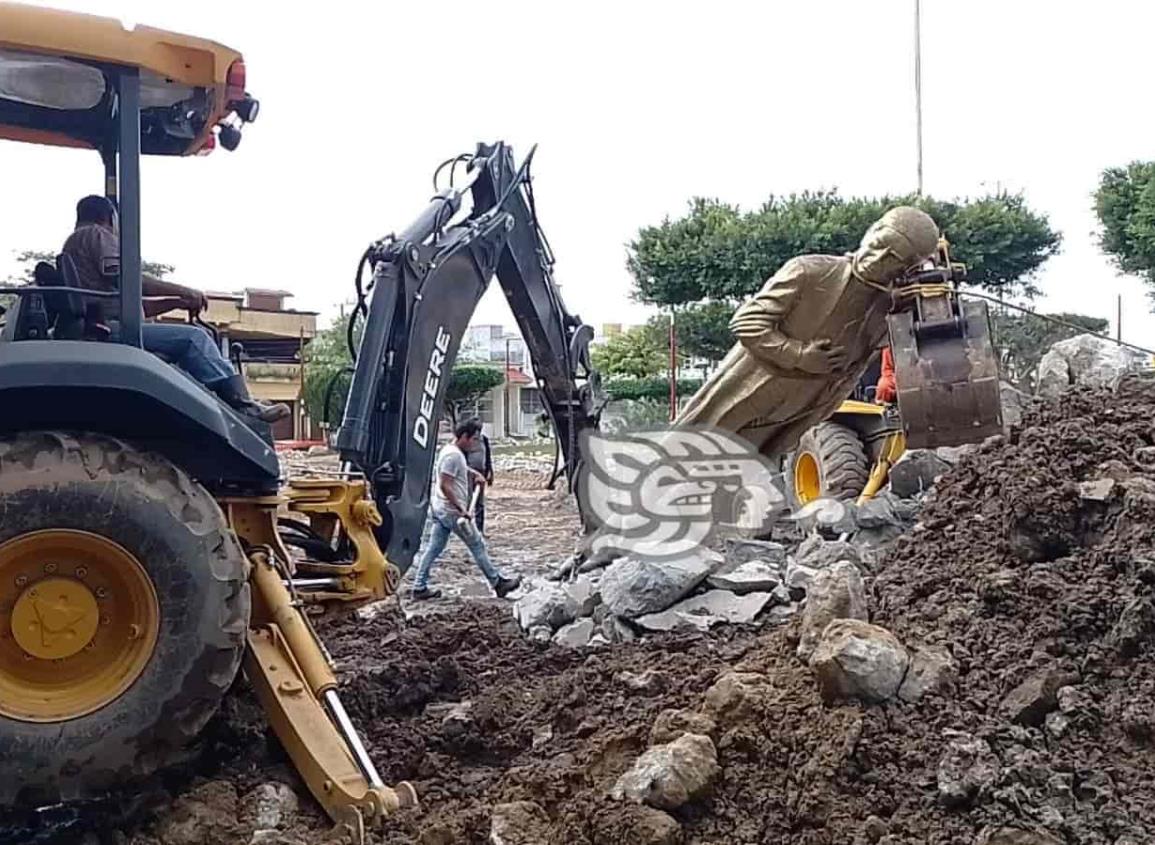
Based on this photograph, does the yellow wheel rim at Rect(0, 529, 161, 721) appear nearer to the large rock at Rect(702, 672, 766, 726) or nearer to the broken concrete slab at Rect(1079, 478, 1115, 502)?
the large rock at Rect(702, 672, 766, 726)

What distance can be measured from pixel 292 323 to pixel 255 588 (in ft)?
32.6

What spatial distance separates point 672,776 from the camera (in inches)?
122

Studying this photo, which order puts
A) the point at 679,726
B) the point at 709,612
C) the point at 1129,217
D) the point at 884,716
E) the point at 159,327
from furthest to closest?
1. the point at 1129,217
2. the point at 709,612
3. the point at 159,327
4. the point at 679,726
5. the point at 884,716

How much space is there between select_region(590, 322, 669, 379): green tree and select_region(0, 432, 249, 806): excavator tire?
23.6m

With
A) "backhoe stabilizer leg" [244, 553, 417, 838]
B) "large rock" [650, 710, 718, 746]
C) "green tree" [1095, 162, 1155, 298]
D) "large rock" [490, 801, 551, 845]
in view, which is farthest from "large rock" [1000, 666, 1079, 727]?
"green tree" [1095, 162, 1155, 298]

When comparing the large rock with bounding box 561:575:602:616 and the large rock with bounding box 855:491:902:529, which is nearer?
the large rock with bounding box 561:575:602:616

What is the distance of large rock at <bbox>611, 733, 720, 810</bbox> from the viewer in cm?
307

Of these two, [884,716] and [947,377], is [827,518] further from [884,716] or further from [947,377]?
[884,716]

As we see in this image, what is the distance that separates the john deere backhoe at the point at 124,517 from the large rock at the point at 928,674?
1.40 m

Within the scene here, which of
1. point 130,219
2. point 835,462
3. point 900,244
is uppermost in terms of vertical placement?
point 900,244

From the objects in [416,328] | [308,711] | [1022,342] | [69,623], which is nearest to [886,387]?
[1022,342]

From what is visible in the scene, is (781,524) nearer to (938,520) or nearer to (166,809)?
(938,520)

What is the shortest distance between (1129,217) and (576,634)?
748 inches

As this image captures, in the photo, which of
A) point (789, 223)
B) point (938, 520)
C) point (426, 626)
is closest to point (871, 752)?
point (938, 520)
